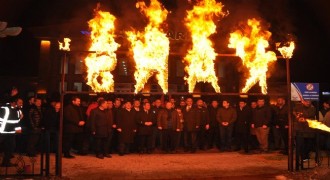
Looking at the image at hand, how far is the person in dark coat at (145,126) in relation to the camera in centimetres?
Answer: 1285

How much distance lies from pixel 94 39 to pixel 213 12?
4.09 meters

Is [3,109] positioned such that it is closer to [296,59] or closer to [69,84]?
[69,84]

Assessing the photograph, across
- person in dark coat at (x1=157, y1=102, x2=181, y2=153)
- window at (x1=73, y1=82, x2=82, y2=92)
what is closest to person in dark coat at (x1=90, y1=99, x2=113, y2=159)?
person in dark coat at (x1=157, y1=102, x2=181, y2=153)

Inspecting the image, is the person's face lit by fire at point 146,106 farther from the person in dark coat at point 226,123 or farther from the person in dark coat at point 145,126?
the person in dark coat at point 226,123

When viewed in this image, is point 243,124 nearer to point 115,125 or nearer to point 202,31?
point 202,31

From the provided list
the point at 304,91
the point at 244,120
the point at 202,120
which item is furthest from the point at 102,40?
the point at 304,91

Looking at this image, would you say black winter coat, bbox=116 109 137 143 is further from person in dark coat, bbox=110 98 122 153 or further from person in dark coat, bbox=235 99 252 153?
person in dark coat, bbox=235 99 252 153

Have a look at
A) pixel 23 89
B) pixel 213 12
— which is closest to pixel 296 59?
pixel 213 12

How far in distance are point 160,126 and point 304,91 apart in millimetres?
9181

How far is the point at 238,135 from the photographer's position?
1381 centimetres

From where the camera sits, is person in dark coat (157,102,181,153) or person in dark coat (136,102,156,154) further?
person in dark coat (157,102,181,153)

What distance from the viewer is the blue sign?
701 inches

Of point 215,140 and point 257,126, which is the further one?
point 215,140

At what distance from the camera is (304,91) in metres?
17.9
